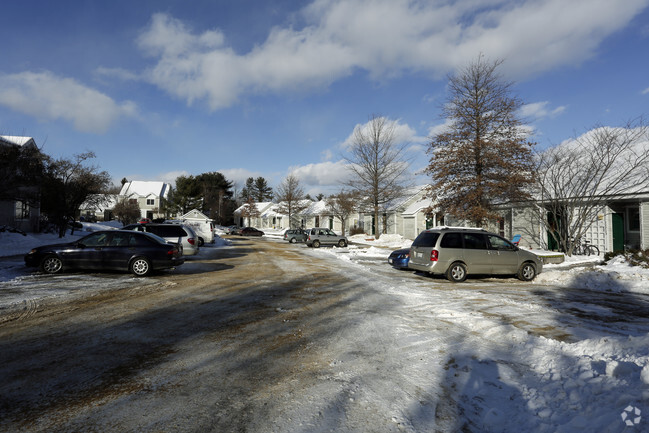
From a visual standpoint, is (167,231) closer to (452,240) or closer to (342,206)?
(452,240)

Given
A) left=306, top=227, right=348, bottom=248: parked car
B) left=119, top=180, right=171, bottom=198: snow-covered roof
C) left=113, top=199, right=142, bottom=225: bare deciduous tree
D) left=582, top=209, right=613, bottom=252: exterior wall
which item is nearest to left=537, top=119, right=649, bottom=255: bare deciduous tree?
left=582, top=209, right=613, bottom=252: exterior wall

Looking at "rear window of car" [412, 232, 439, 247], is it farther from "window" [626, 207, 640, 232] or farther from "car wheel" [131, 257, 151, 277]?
"window" [626, 207, 640, 232]

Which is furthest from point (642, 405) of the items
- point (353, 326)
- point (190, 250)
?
point (190, 250)

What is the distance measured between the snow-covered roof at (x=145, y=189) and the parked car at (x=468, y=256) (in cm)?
7132

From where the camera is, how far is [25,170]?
17391 millimetres

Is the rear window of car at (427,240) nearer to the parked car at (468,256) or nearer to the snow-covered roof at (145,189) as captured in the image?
the parked car at (468,256)

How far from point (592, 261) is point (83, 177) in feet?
98.1

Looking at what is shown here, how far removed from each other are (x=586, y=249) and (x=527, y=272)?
9219 millimetres

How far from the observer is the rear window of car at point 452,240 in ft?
37.3

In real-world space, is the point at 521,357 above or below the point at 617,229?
below

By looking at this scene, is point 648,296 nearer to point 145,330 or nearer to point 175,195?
point 145,330

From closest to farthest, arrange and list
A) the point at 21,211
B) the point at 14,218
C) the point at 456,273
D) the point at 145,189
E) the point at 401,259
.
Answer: the point at 456,273 → the point at 401,259 → the point at 14,218 → the point at 21,211 → the point at 145,189

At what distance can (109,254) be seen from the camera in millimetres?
11188

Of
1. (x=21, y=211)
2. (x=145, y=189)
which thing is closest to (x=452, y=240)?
(x=21, y=211)
